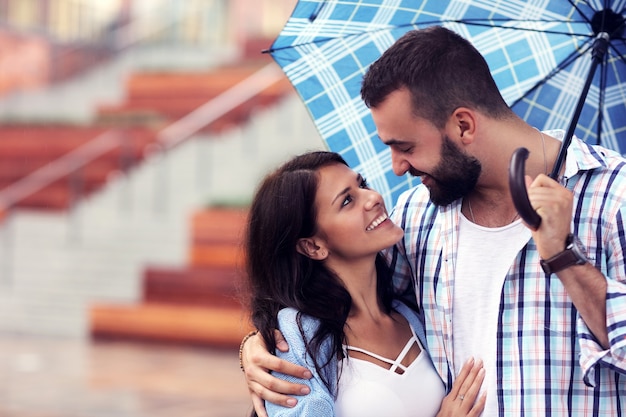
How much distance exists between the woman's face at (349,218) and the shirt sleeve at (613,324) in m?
0.62

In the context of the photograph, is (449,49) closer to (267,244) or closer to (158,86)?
(267,244)

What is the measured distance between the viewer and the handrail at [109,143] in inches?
540

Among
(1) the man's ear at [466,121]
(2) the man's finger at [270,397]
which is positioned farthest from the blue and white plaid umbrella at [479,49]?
(2) the man's finger at [270,397]

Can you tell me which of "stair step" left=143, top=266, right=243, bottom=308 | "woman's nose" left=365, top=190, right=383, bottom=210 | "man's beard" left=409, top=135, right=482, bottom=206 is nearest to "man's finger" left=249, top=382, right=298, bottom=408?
"woman's nose" left=365, top=190, right=383, bottom=210

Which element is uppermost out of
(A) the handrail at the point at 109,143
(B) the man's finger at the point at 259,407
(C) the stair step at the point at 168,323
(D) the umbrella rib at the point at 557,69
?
(D) the umbrella rib at the point at 557,69


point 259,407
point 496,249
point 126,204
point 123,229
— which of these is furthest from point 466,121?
point 126,204

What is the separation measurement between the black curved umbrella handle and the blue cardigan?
30.0 inches

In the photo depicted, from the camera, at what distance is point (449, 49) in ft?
8.54

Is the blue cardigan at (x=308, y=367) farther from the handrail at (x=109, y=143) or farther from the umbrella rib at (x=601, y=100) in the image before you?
the handrail at (x=109, y=143)

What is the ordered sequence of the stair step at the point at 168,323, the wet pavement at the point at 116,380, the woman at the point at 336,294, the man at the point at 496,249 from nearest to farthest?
the man at the point at 496,249 → the woman at the point at 336,294 → the wet pavement at the point at 116,380 → the stair step at the point at 168,323

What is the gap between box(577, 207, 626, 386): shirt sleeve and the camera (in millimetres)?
2244

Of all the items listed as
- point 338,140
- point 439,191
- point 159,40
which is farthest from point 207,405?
point 159,40

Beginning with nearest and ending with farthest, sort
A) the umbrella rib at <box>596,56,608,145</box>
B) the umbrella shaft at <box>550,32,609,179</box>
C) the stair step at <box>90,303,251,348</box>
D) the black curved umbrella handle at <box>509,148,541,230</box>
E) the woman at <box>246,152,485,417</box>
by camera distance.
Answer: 1. the black curved umbrella handle at <box>509,148,541,230</box>
2. the umbrella shaft at <box>550,32,609,179</box>
3. the woman at <box>246,152,485,417</box>
4. the umbrella rib at <box>596,56,608,145</box>
5. the stair step at <box>90,303,251,348</box>

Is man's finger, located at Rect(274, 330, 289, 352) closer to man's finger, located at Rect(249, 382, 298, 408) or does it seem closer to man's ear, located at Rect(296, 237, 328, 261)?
man's finger, located at Rect(249, 382, 298, 408)
